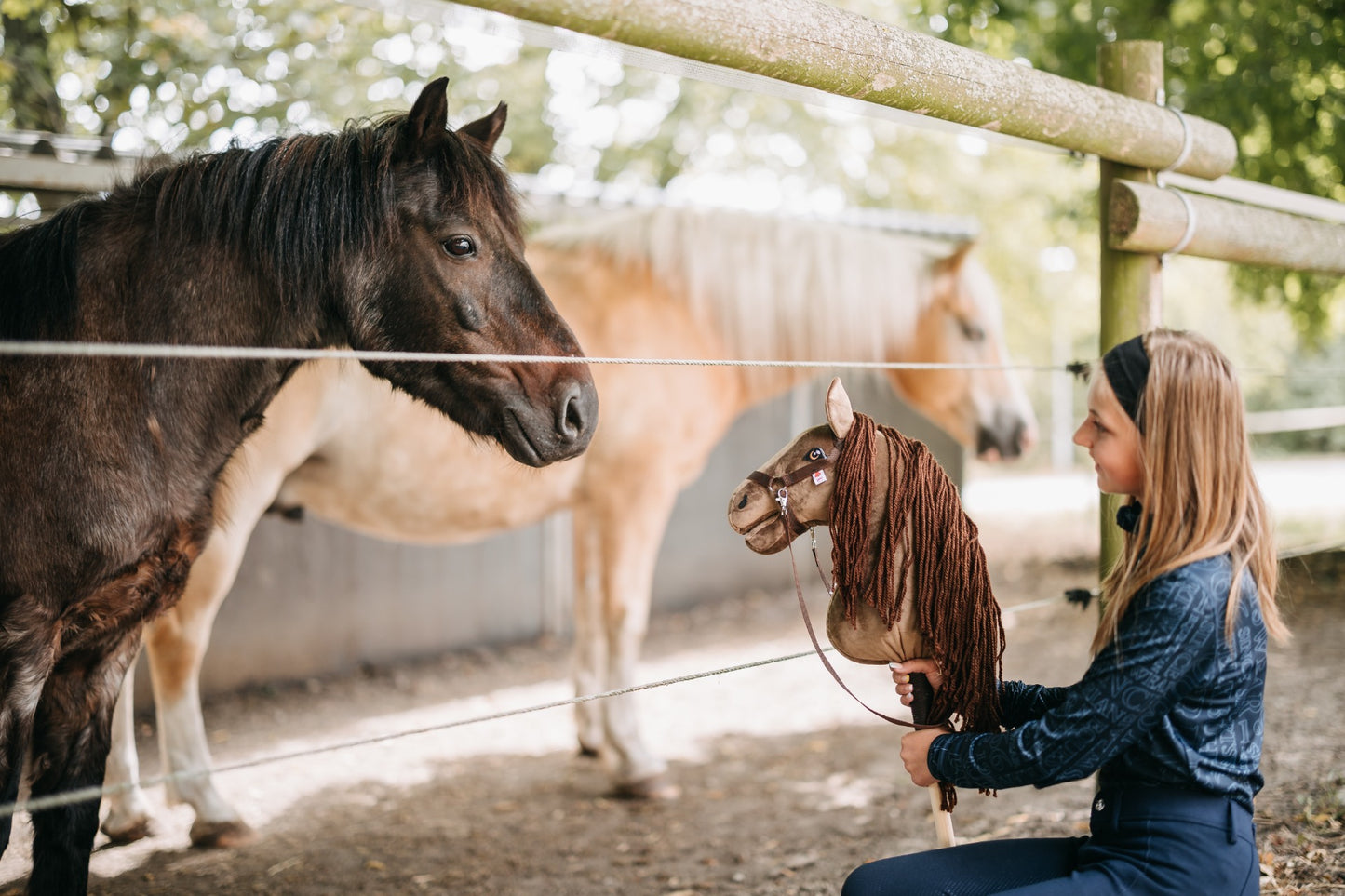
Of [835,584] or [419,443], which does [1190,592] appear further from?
[419,443]

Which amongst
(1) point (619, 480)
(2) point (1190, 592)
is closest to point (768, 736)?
(1) point (619, 480)

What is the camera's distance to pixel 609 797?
410cm

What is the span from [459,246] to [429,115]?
0.27 metres

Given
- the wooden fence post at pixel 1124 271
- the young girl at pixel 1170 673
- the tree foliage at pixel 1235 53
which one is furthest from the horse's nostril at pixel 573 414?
the tree foliage at pixel 1235 53

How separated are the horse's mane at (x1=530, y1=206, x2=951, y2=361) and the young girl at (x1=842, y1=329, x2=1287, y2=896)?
110 inches

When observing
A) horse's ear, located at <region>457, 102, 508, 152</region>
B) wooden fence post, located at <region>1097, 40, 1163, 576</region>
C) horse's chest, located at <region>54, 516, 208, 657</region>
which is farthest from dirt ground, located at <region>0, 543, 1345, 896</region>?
horse's ear, located at <region>457, 102, 508, 152</region>

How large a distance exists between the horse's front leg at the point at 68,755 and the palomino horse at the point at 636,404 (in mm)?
1358

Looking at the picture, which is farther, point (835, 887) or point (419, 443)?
point (419, 443)

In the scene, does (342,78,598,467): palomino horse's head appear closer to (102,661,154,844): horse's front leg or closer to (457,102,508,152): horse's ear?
(457,102,508,152): horse's ear

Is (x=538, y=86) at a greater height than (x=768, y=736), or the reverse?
(x=538, y=86)

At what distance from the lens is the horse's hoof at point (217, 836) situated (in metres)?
3.44

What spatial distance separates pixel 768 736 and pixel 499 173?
11.6 ft

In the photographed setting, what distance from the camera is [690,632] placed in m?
7.23

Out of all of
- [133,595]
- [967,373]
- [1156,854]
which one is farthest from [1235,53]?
[133,595]
